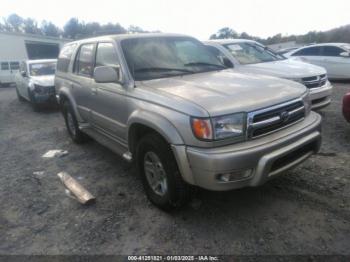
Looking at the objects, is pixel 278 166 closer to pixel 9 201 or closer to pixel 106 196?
pixel 106 196

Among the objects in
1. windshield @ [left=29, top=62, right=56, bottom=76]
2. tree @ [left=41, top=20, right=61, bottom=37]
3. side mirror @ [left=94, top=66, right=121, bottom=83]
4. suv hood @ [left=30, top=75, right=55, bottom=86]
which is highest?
tree @ [left=41, top=20, right=61, bottom=37]

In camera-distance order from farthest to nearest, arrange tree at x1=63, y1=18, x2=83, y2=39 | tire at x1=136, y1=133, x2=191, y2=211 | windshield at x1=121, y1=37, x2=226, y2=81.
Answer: tree at x1=63, y1=18, x2=83, y2=39 → windshield at x1=121, y1=37, x2=226, y2=81 → tire at x1=136, y1=133, x2=191, y2=211

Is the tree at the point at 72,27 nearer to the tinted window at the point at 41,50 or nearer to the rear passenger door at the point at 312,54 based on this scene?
the tinted window at the point at 41,50

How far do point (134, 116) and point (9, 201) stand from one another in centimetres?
203

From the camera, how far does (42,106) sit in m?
9.99

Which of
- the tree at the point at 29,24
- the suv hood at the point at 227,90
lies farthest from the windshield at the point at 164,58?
the tree at the point at 29,24

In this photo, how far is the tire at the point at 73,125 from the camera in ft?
19.3

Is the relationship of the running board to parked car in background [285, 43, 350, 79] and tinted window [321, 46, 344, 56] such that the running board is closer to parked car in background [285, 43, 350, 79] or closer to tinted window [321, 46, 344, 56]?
parked car in background [285, 43, 350, 79]

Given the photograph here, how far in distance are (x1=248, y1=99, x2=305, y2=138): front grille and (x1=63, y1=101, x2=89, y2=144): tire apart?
3717mm

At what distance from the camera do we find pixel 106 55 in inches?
173

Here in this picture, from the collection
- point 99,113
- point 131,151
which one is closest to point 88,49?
point 99,113

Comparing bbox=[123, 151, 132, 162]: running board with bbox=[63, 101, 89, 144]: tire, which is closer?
bbox=[123, 151, 132, 162]: running board

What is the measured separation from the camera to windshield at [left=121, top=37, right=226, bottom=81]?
3898mm

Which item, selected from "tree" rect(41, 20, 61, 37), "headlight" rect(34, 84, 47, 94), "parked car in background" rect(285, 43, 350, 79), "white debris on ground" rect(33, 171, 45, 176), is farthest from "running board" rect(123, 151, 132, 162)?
"tree" rect(41, 20, 61, 37)
